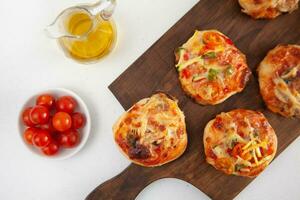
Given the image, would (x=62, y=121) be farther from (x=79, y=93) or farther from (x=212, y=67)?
(x=212, y=67)

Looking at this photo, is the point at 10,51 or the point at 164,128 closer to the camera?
the point at 164,128

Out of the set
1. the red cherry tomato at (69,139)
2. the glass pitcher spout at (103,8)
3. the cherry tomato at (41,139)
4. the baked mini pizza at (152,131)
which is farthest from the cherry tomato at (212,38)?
the cherry tomato at (41,139)

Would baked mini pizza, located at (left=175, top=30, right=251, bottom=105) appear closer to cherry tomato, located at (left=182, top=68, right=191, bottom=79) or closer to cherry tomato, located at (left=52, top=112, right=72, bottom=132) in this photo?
cherry tomato, located at (left=182, top=68, right=191, bottom=79)

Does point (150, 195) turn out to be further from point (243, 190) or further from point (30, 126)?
point (30, 126)

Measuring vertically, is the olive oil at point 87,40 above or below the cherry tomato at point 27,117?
above

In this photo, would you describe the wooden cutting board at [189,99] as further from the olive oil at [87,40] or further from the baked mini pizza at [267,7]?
the olive oil at [87,40]

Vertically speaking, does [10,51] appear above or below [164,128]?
above

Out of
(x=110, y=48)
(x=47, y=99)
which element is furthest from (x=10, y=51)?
(x=110, y=48)
